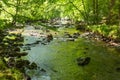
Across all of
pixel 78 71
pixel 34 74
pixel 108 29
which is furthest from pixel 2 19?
pixel 108 29

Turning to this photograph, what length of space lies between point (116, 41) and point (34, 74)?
18.9 m

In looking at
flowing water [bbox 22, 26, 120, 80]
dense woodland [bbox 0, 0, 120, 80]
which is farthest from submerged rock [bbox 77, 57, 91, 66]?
flowing water [bbox 22, 26, 120, 80]

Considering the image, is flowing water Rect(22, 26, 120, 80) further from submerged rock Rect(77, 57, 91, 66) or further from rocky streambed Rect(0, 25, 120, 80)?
submerged rock Rect(77, 57, 91, 66)

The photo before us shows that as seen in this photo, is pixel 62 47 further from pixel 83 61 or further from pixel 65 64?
pixel 83 61

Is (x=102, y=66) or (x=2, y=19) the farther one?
(x=102, y=66)

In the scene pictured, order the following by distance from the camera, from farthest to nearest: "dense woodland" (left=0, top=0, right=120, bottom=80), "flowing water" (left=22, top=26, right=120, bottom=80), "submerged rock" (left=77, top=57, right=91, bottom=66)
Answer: "submerged rock" (left=77, top=57, right=91, bottom=66)
"flowing water" (left=22, top=26, right=120, bottom=80)
"dense woodland" (left=0, top=0, right=120, bottom=80)

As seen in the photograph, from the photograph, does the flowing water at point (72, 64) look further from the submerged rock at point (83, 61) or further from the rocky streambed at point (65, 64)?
the submerged rock at point (83, 61)

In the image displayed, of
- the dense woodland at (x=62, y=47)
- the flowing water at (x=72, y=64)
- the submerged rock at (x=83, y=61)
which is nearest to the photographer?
the dense woodland at (x=62, y=47)

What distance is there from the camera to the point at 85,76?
62.7ft

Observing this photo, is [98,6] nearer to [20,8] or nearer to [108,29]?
[108,29]

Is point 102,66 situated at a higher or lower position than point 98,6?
lower

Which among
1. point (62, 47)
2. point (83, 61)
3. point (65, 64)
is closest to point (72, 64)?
point (65, 64)

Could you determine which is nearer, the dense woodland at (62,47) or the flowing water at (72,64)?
the dense woodland at (62,47)

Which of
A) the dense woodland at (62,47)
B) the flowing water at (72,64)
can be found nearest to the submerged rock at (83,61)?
the dense woodland at (62,47)
